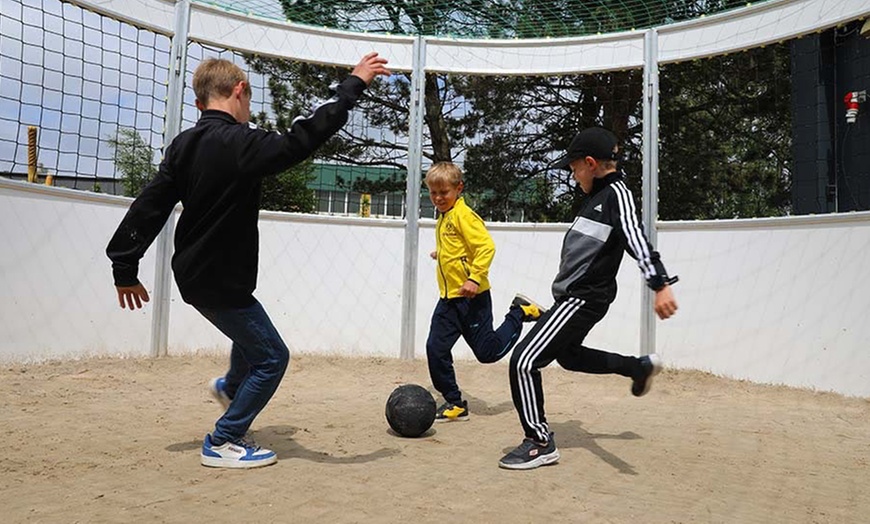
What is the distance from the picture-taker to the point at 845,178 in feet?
21.0

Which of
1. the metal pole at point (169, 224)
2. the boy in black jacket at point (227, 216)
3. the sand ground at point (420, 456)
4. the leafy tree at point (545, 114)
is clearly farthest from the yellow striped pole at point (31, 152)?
the boy in black jacket at point (227, 216)

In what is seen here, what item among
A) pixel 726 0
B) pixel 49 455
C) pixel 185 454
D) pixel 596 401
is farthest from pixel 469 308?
pixel 726 0

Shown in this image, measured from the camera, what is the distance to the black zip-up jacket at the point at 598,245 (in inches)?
145

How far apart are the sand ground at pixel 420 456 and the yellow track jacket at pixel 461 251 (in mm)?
987

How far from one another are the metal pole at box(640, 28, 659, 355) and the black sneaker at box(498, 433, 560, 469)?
3464mm

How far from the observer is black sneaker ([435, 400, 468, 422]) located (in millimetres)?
4832

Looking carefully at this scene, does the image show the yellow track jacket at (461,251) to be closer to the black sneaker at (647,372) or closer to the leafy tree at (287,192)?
the black sneaker at (647,372)

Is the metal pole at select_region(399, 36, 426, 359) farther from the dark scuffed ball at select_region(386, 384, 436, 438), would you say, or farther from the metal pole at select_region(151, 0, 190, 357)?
the dark scuffed ball at select_region(386, 384, 436, 438)

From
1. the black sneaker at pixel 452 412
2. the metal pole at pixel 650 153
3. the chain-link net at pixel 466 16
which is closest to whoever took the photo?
the black sneaker at pixel 452 412

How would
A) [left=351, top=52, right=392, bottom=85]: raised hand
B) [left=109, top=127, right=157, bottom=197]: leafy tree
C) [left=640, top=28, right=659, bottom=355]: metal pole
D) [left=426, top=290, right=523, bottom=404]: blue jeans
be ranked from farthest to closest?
→ 1. [left=640, top=28, right=659, bottom=355]: metal pole
2. [left=109, top=127, right=157, bottom=197]: leafy tree
3. [left=426, top=290, right=523, bottom=404]: blue jeans
4. [left=351, top=52, right=392, bottom=85]: raised hand

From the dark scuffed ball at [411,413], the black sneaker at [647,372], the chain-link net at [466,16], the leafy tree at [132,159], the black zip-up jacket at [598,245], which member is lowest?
the dark scuffed ball at [411,413]

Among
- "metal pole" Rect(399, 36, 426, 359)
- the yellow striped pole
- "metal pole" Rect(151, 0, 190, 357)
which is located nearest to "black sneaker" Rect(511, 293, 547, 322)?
"metal pole" Rect(399, 36, 426, 359)

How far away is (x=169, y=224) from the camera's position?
687 centimetres

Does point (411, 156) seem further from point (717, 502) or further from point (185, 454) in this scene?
point (717, 502)
